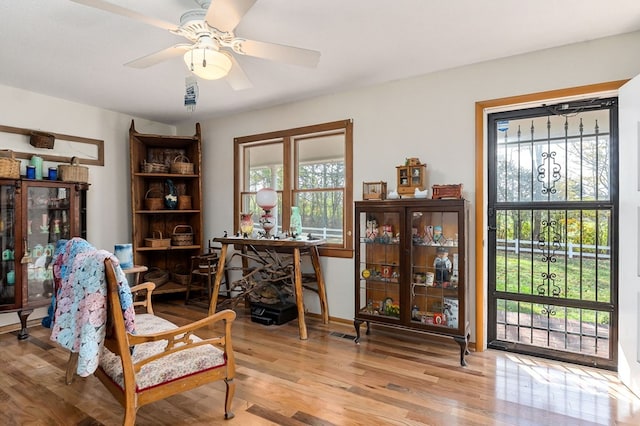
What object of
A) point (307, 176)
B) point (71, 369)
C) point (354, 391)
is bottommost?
point (354, 391)

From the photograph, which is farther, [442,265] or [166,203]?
[166,203]

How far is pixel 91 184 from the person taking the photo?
421cm

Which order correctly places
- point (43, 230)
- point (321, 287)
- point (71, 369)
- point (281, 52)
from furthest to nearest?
point (321, 287) < point (43, 230) < point (71, 369) < point (281, 52)

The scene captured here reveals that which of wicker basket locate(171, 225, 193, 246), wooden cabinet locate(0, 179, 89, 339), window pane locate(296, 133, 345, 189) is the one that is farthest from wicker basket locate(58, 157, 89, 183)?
window pane locate(296, 133, 345, 189)

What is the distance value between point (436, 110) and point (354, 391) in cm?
247

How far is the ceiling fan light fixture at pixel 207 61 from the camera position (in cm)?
203

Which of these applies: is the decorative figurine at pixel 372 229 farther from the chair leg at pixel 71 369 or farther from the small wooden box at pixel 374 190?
the chair leg at pixel 71 369

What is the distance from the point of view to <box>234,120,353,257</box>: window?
12.3ft

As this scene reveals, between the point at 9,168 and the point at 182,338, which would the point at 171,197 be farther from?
the point at 182,338

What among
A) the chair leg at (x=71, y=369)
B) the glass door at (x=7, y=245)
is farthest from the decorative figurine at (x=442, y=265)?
the glass door at (x=7, y=245)

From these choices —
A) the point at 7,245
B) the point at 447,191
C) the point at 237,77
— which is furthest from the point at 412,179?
the point at 7,245

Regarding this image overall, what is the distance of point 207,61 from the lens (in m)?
2.03

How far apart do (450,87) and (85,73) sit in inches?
132

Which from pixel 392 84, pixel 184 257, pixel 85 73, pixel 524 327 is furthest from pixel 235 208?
pixel 524 327
